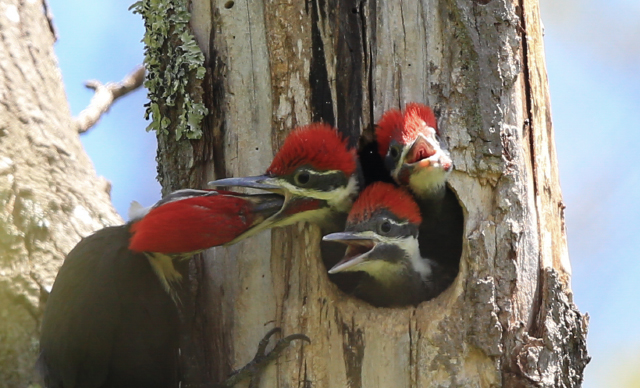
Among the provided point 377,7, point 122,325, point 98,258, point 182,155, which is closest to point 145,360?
point 122,325

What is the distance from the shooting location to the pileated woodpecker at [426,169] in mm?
2582

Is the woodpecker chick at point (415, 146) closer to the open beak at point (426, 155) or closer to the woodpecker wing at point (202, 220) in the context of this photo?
the open beak at point (426, 155)

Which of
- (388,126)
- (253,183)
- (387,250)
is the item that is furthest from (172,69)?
(387,250)

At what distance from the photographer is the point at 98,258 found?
2977 mm

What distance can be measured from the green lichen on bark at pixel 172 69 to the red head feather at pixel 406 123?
73 centimetres

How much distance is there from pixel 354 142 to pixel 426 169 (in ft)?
1.09

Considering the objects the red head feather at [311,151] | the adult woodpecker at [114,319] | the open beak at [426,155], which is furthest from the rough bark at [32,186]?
the open beak at [426,155]

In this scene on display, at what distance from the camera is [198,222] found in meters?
2.56

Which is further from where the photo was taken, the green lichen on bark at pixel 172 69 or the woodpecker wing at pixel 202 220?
the green lichen on bark at pixel 172 69

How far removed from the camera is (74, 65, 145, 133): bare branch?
424cm

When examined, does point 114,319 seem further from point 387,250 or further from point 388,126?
point 388,126

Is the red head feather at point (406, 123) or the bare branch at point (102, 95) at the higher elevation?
the bare branch at point (102, 95)

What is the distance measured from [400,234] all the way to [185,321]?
3.11 feet

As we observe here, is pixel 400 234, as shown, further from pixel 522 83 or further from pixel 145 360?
pixel 145 360
